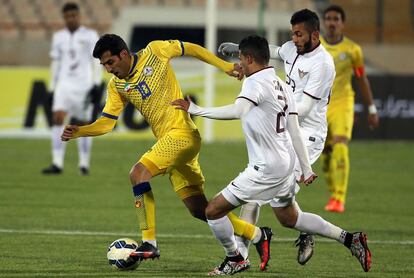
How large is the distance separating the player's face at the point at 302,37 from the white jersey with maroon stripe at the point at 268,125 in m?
1.26

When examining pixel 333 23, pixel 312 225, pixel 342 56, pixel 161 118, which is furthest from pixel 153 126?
pixel 342 56

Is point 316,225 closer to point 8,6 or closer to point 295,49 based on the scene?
point 295,49

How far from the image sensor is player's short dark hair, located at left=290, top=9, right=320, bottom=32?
30.4 feet

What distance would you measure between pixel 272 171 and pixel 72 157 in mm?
12128

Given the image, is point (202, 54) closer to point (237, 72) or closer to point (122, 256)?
point (237, 72)

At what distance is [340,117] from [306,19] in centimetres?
385

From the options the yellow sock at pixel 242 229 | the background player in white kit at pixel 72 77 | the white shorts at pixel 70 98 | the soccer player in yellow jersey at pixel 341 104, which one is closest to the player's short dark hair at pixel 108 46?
the yellow sock at pixel 242 229

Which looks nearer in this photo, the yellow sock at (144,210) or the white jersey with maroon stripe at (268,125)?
the white jersey with maroon stripe at (268,125)

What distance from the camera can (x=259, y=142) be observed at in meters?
8.10

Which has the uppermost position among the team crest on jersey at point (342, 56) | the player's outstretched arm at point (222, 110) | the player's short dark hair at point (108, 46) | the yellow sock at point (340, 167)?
the player's short dark hair at point (108, 46)

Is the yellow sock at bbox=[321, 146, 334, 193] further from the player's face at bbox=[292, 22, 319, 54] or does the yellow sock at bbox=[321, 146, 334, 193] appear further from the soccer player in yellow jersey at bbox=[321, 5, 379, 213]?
the player's face at bbox=[292, 22, 319, 54]

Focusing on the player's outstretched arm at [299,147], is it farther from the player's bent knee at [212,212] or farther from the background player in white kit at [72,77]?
the background player in white kit at [72,77]

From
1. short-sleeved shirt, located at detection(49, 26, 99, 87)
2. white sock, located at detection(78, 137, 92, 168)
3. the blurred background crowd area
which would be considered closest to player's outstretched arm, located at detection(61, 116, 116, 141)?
white sock, located at detection(78, 137, 92, 168)

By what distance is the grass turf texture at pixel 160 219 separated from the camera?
8.88 m
